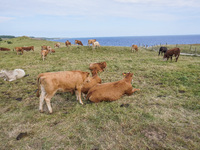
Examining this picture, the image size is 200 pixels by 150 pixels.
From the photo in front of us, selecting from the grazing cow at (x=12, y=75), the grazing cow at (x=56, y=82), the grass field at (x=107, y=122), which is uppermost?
the grazing cow at (x=56, y=82)

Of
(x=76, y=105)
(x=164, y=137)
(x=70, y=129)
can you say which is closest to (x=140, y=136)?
(x=164, y=137)

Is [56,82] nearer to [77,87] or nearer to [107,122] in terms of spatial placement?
[77,87]

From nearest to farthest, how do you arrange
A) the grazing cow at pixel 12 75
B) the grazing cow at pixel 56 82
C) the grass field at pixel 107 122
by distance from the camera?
the grass field at pixel 107 122 → the grazing cow at pixel 56 82 → the grazing cow at pixel 12 75

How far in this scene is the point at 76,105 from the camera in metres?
5.60

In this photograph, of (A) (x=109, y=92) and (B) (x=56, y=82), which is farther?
(A) (x=109, y=92)

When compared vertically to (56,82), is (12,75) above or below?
below

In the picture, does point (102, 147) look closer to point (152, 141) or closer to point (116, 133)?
point (116, 133)

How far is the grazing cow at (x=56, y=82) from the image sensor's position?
498 centimetres

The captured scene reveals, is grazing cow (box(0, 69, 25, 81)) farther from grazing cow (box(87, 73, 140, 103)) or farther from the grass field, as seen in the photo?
grazing cow (box(87, 73, 140, 103))

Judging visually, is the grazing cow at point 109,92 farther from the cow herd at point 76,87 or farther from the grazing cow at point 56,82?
the grazing cow at point 56,82

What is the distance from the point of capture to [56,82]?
513cm

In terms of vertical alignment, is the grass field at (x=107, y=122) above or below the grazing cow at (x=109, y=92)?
below

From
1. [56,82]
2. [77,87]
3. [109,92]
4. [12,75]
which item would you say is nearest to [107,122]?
[109,92]

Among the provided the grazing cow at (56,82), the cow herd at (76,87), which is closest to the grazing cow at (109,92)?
the cow herd at (76,87)
